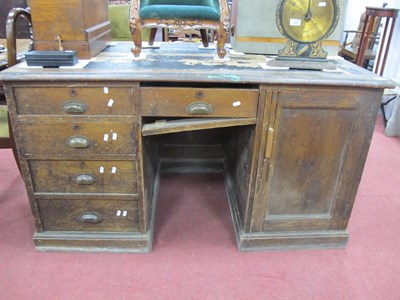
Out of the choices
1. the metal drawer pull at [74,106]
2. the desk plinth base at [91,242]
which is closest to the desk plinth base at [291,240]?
the desk plinth base at [91,242]

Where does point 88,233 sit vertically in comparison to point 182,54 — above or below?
below

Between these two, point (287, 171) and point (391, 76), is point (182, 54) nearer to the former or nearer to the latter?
point (287, 171)

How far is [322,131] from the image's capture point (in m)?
1.44

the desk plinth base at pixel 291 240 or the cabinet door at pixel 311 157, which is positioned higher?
the cabinet door at pixel 311 157

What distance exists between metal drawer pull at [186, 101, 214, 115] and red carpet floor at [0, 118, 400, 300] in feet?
2.39

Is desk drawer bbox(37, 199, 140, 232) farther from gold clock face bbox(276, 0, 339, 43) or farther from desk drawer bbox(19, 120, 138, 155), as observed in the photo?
gold clock face bbox(276, 0, 339, 43)

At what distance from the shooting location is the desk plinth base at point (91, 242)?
1.60 m

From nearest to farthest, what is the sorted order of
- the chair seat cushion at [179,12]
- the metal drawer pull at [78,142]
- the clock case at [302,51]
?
1. the metal drawer pull at [78,142]
2. the clock case at [302,51]
3. the chair seat cushion at [179,12]

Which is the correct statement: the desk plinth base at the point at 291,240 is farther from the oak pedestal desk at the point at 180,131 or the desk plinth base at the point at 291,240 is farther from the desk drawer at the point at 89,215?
the desk drawer at the point at 89,215

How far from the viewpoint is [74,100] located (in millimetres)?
1318

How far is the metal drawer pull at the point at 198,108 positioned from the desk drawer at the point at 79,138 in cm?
24

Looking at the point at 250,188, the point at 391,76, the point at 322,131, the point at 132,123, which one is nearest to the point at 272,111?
the point at 322,131

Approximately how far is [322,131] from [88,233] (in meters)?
1.20

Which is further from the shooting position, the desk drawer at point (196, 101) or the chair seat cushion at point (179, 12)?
the chair seat cushion at point (179, 12)
